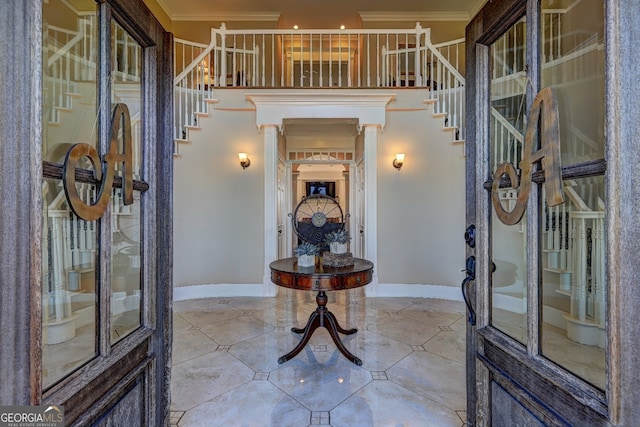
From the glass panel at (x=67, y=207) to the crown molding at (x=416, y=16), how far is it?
20.5ft

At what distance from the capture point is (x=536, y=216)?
951mm

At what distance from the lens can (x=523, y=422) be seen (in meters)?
0.97

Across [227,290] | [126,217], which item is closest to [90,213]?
[126,217]

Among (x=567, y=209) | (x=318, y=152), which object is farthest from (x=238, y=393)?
(x=318, y=152)

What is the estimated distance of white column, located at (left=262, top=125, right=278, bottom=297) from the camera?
14.3 feet

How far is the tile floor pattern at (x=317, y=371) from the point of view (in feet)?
6.00

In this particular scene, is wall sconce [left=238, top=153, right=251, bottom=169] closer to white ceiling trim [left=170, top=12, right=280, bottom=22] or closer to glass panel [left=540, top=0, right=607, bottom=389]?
white ceiling trim [left=170, top=12, right=280, bottom=22]

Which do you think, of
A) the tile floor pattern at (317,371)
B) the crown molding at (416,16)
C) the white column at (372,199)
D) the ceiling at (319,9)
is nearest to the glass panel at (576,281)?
the tile floor pattern at (317,371)

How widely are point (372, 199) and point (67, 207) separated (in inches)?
152

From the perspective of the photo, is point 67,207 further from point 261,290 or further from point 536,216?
point 261,290

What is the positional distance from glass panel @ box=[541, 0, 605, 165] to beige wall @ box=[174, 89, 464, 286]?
3441 millimetres

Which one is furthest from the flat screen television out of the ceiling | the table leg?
the table leg

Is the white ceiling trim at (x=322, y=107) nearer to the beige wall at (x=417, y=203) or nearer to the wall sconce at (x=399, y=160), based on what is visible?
the beige wall at (x=417, y=203)

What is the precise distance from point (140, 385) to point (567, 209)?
A: 61.8 inches
